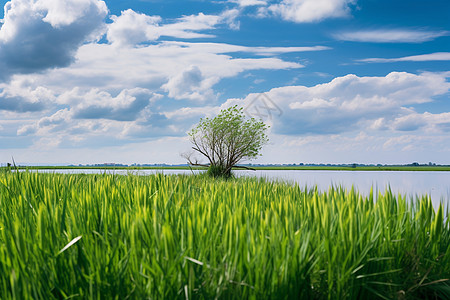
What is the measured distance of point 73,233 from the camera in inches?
95.3

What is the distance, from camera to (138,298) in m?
1.94

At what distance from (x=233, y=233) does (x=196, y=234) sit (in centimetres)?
26

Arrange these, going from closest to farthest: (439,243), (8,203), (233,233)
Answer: (233,233), (439,243), (8,203)

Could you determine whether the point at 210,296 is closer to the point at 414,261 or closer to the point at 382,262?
the point at 382,262

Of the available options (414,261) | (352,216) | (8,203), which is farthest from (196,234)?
(8,203)

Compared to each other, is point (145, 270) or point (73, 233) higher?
point (73, 233)

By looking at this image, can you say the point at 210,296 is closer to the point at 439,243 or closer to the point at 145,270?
the point at 145,270

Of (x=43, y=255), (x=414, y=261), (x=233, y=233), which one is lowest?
(x=414, y=261)

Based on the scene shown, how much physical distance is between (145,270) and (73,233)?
2.35 feet

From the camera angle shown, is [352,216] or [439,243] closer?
[352,216]

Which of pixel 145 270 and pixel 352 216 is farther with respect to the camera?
pixel 352 216

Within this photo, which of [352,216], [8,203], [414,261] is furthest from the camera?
[8,203]

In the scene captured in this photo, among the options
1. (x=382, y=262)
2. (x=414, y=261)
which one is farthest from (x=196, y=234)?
(x=414, y=261)

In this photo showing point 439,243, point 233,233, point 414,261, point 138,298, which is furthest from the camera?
point 439,243
